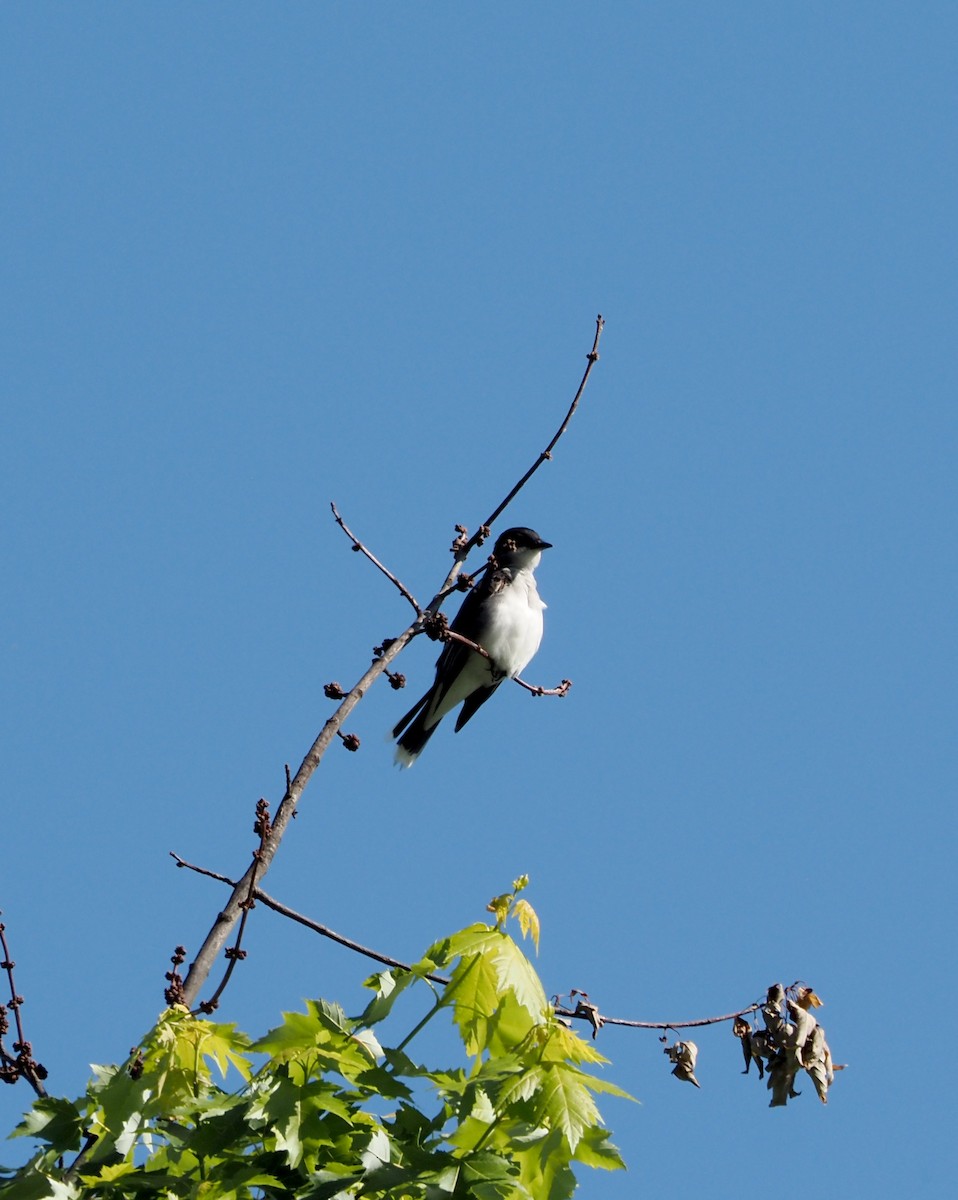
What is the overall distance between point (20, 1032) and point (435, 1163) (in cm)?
104

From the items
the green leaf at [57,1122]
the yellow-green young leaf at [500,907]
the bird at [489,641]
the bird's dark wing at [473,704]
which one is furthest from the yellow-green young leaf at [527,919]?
the bird's dark wing at [473,704]

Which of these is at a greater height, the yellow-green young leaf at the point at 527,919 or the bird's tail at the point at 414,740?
the bird's tail at the point at 414,740

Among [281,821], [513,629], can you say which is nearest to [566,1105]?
[281,821]

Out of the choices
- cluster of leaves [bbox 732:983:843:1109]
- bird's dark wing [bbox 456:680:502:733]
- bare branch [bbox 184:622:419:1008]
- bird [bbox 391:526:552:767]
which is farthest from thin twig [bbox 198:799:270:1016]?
bird's dark wing [bbox 456:680:502:733]

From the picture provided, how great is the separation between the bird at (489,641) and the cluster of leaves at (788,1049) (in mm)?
5349

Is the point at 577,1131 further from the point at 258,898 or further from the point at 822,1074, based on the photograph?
the point at 822,1074

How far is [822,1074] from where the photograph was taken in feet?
13.1

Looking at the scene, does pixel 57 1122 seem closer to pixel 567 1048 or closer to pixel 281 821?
pixel 281 821

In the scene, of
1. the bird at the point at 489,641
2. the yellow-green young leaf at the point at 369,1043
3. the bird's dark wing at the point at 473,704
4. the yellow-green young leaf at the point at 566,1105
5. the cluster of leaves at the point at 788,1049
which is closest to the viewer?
the yellow-green young leaf at the point at 566,1105

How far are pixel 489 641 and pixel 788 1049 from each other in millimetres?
5841

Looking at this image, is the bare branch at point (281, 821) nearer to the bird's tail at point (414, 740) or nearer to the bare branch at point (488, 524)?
the bare branch at point (488, 524)

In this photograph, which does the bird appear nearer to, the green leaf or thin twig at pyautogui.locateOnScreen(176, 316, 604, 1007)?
thin twig at pyautogui.locateOnScreen(176, 316, 604, 1007)

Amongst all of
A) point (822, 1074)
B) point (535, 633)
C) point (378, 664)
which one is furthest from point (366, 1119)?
point (535, 633)

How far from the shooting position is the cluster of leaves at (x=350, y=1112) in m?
2.96
